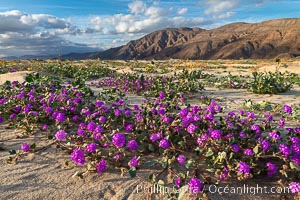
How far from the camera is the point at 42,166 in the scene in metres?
3.36

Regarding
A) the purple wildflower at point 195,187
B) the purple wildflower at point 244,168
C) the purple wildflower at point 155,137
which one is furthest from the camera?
the purple wildflower at point 155,137

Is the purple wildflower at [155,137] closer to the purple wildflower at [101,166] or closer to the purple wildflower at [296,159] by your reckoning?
the purple wildflower at [101,166]

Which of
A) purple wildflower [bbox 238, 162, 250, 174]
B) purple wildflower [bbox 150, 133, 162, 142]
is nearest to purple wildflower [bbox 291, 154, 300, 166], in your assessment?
purple wildflower [bbox 238, 162, 250, 174]

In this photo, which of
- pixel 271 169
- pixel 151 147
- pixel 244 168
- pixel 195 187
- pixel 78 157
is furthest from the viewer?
pixel 151 147

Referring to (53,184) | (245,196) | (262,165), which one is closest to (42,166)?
(53,184)

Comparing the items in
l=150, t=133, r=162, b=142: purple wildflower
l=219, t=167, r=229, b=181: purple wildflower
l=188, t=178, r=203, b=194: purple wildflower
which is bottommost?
l=219, t=167, r=229, b=181: purple wildflower

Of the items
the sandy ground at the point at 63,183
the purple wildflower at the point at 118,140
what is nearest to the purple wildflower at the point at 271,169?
the sandy ground at the point at 63,183

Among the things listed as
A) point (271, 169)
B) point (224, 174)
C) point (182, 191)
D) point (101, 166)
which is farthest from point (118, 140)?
point (271, 169)

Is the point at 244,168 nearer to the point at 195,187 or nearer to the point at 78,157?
the point at 195,187

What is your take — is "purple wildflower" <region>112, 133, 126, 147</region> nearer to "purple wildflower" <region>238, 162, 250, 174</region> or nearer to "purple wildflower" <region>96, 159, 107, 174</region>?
"purple wildflower" <region>96, 159, 107, 174</region>

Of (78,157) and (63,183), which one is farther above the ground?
(78,157)

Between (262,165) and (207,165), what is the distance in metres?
0.62

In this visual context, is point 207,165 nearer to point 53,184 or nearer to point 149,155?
point 149,155

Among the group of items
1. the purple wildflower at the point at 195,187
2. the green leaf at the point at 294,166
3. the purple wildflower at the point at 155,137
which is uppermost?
the purple wildflower at the point at 155,137
